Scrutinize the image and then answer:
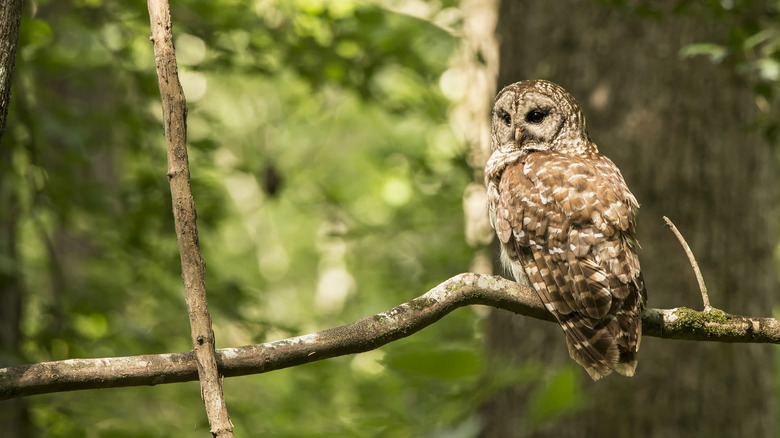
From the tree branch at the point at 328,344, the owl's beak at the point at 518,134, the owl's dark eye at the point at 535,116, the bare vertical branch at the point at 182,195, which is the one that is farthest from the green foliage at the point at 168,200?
the owl's dark eye at the point at 535,116

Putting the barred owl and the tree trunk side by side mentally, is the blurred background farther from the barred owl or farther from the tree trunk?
the barred owl

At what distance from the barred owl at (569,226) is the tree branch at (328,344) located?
42cm

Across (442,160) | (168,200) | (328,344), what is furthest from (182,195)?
(442,160)

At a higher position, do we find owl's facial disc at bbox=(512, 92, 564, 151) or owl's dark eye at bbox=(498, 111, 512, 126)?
owl's dark eye at bbox=(498, 111, 512, 126)

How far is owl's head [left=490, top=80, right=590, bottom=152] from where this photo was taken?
14.1ft

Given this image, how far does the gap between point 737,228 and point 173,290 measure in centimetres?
438

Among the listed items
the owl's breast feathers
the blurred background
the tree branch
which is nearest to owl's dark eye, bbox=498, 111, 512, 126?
the owl's breast feathers

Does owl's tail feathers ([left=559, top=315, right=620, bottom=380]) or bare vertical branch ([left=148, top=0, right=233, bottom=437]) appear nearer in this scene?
bare vertical branch ([left=148, top=0, right=233, bottom=437])

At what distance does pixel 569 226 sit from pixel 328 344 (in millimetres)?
1761

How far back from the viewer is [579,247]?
11.6ft

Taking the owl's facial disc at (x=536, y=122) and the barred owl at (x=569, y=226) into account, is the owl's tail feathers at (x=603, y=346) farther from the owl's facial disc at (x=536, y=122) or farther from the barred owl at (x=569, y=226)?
the owl's facial disc at (x=536, y=122)

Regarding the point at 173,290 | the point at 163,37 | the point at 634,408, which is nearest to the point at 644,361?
the point at 634,408

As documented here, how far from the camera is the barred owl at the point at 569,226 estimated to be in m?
3.30

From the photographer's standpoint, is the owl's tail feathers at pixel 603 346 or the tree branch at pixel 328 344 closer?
the tree branch at pixel 328 344
